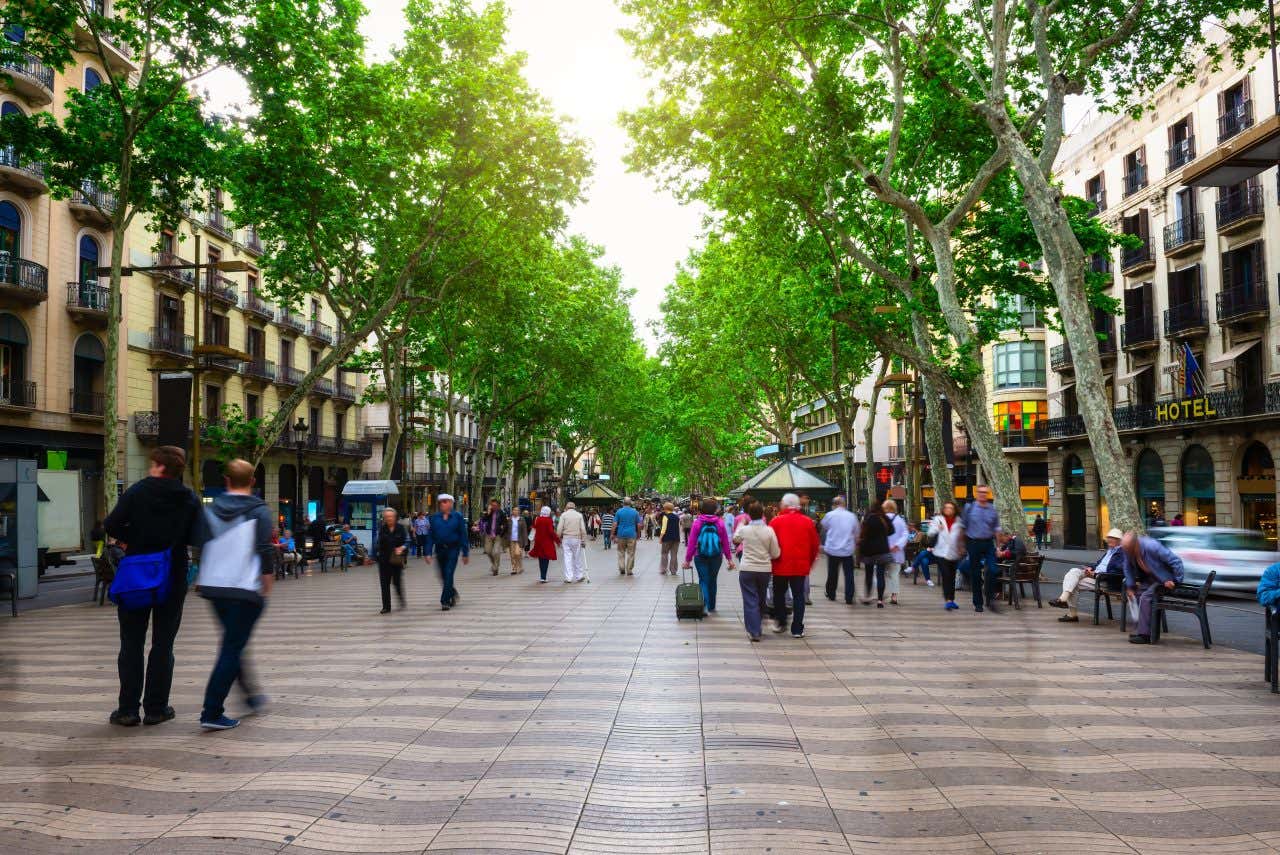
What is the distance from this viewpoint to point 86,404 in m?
29.3

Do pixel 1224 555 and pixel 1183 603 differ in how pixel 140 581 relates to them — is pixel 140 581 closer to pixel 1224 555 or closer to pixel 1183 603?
pixel 1183 603

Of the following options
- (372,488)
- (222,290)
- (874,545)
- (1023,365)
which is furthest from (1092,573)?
(222,290)

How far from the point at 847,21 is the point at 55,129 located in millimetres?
14469

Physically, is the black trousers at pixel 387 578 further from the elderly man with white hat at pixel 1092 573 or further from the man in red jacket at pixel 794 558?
the elderly man with white hat at pixel 1092 573

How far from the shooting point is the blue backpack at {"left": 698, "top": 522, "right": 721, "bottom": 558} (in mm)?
13305

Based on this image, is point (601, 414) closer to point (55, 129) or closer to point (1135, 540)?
A: point (55, 129)

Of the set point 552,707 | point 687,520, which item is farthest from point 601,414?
point 552,707

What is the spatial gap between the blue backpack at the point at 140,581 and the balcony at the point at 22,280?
2455 cm

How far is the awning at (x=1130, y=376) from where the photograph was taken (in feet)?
111

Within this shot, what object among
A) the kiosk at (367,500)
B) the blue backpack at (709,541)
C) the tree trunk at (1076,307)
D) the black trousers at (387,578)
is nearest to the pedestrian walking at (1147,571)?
the tree trunk at (1076,307)

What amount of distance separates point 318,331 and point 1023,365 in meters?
32.9

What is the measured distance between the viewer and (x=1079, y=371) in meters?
15.5

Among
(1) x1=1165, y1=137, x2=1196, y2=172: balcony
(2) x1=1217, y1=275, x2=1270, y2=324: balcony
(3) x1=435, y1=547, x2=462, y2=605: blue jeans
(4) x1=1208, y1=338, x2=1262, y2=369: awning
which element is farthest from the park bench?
(1) x1=1165, y1=137, x2=1196, y2=172: balcony

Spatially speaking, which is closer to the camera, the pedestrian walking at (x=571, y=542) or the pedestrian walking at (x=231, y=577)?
the pedestrian walking at (x=231, y=577)
